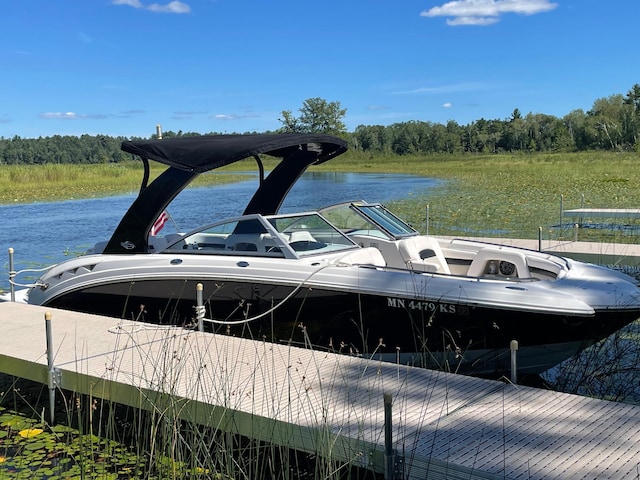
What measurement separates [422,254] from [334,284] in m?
1.37

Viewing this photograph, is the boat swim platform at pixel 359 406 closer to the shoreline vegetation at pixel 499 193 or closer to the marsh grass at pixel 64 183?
the shoreline vegetation at pixel 499 193

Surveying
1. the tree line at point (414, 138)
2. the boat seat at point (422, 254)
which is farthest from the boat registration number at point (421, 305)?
the tree line at point (414, 138)

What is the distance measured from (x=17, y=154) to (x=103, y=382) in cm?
8618

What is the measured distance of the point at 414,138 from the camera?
88.6m

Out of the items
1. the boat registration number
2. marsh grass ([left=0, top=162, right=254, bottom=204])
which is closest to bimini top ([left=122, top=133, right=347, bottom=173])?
the boat registration number

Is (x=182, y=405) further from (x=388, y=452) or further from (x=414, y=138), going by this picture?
(x=414, y=138)

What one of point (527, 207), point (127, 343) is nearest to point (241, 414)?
point (127, 343)

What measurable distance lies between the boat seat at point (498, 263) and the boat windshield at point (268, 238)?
120 cm

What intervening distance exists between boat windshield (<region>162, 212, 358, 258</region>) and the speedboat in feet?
0.04

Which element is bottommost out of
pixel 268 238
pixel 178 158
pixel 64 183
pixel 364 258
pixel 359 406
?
pixel 359 406

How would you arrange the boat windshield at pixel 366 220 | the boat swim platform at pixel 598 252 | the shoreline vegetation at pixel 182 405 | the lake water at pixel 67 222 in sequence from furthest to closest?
the lake water at pixel 67 222 < the boat swim platform at pixel 598 252 < the boat windshield at pixel 366 220 < the shoreline vegetation at pixel 182 405

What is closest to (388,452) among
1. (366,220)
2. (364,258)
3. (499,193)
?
(364,258)

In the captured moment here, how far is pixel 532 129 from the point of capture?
77.4 metres

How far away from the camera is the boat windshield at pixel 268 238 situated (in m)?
6.37
